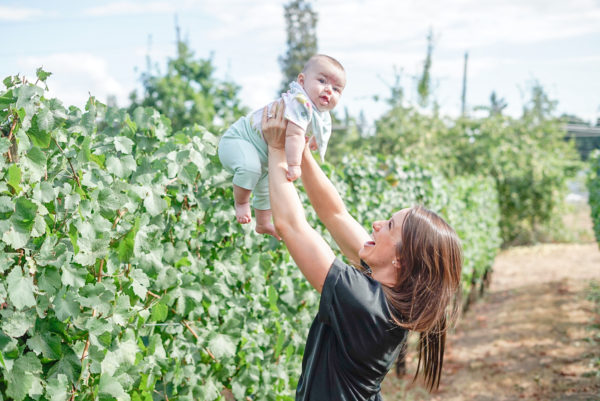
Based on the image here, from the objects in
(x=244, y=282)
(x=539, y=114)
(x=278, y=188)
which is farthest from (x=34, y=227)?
(x=539, y=114)

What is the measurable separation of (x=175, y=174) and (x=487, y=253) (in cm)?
1063

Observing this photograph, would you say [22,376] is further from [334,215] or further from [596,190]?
[596,190]

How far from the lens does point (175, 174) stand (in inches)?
100

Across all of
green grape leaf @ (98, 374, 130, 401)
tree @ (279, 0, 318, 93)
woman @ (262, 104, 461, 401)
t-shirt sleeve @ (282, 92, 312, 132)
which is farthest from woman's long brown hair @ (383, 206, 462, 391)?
tree @ (279, 0, 318, 93)

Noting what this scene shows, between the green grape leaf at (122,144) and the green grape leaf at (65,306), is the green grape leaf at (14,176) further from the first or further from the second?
the green grape leaf at (122,144)

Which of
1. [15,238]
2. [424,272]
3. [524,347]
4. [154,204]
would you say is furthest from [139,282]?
[524,347]

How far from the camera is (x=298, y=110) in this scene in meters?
2.22

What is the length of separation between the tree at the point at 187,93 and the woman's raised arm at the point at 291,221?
21.0m

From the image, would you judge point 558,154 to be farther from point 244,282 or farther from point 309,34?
point 309,34

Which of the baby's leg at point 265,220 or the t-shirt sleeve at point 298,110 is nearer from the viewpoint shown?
the t-shirt sleeve at point 298,110

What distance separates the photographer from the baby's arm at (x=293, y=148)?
2.14 meters

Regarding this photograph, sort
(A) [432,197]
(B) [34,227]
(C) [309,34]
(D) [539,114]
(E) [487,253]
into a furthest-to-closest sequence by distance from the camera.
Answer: (C) [309,34]
(D) [539,114]
(E) [487,253]
(A) [432,197]
(B) [34,227]

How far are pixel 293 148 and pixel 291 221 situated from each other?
0.28m

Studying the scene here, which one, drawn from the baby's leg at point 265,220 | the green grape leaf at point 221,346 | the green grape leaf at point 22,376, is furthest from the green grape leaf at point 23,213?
the green grape leaf at point 221,346
